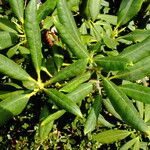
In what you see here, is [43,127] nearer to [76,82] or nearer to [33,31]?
[76,82]

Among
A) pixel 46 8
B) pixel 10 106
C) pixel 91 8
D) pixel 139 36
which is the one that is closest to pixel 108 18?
pixel 91 8

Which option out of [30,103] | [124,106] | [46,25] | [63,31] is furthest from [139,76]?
[30,103]

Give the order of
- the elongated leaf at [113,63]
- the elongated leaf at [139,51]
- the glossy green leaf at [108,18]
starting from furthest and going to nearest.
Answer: the glossy green leaf at [108,18]
the elongated leaf at [139,51]
the elongated leaf at [113,63]

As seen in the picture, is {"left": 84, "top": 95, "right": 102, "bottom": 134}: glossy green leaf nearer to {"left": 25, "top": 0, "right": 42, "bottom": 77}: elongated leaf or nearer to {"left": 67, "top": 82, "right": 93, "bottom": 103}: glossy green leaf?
{"left": 67, "top": 82, "right": 93, "bottom": 103}: glossy green leaf

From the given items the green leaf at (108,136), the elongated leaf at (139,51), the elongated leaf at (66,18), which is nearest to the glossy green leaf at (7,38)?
the elongated leaf at (66,18)

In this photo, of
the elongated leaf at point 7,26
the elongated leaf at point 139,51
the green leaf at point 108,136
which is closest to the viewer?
the elongated leaf at point 139,51


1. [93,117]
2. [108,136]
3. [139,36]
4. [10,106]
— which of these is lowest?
[108,136]

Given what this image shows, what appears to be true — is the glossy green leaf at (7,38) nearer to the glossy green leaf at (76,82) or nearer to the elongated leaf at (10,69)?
the elongated leaf at (10,69)
